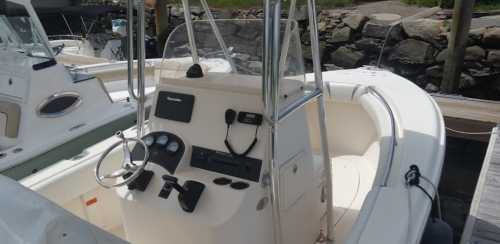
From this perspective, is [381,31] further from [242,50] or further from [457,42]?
[242,50]

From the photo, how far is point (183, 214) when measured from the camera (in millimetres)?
1526

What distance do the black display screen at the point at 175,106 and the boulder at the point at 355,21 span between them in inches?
274

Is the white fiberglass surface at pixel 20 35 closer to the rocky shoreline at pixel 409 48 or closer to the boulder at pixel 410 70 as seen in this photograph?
the rocky shoreline at pixel 409 48

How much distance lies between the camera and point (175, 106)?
1.80 metres

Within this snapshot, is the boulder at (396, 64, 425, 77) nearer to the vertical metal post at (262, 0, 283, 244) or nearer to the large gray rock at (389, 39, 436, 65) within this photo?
the large gray rock at (389, 39, 436, 65)

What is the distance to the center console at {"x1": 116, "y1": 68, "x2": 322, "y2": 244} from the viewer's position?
1521 millimetres

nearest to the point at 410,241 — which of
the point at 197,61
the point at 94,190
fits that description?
the point at 197,61

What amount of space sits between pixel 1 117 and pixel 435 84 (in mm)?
6575

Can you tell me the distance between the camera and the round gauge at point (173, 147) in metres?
1.71

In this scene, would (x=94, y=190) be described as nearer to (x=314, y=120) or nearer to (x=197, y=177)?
(x=197, y=177)

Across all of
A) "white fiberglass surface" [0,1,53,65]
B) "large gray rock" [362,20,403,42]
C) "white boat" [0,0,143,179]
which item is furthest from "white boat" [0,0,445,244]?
"large gray rock" [362,20,403,42]

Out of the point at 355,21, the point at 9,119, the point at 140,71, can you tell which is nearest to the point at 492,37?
the point at 355,21

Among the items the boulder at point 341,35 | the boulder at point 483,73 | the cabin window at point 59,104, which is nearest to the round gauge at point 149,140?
the cabin window at point 59,104

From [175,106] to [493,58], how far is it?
6117 millimetres
